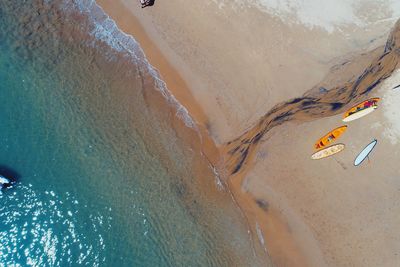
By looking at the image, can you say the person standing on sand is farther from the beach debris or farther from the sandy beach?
the beach debris

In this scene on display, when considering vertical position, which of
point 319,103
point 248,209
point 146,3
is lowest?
point 248,209

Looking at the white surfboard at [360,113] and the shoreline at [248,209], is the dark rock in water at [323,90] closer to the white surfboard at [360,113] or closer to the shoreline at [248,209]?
the white surfboard at [360,113]

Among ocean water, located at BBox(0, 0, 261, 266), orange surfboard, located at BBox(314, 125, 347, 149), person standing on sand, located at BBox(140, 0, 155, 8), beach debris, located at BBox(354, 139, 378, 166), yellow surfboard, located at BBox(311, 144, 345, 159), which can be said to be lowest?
beach debris, located at BBox(354, 139, 378, 166)

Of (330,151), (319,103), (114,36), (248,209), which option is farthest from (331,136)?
(114,36)

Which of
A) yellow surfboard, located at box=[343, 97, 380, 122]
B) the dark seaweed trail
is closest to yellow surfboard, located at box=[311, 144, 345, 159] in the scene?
yellow surfboard, located at box=[343, 97, 380, 122]

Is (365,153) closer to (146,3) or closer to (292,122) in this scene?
(292,122)

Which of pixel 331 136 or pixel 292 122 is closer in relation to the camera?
pixel 331 136
